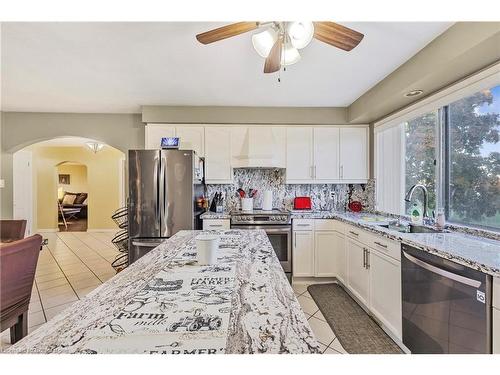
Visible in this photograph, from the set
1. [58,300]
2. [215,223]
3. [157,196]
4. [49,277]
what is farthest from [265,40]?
[49,277]

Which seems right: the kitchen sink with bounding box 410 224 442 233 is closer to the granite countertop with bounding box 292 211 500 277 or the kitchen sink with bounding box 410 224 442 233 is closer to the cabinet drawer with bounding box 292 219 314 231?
the granite countertop with bounding box 292 211 500 277

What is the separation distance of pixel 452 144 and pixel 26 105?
526cm

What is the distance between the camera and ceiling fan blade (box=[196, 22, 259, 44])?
1.46 metres

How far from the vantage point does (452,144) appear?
2.40 meters

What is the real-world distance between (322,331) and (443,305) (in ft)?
3.47

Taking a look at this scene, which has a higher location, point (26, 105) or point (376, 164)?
point (26, 105)

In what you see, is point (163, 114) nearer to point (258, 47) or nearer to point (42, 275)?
point (258, 47)

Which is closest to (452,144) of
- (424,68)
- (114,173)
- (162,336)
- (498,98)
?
(498,98)

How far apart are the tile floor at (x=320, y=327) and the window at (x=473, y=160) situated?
153 cm

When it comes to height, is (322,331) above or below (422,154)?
below

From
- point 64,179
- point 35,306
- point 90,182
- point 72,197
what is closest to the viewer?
point 35,306

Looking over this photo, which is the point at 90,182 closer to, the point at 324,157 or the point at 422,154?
the point at 324,157

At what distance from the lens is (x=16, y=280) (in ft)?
5.13

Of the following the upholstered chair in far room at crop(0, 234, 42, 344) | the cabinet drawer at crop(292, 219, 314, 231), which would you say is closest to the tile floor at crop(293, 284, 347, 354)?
the cabinet drawer at crop(292, 219, 314, 231)
